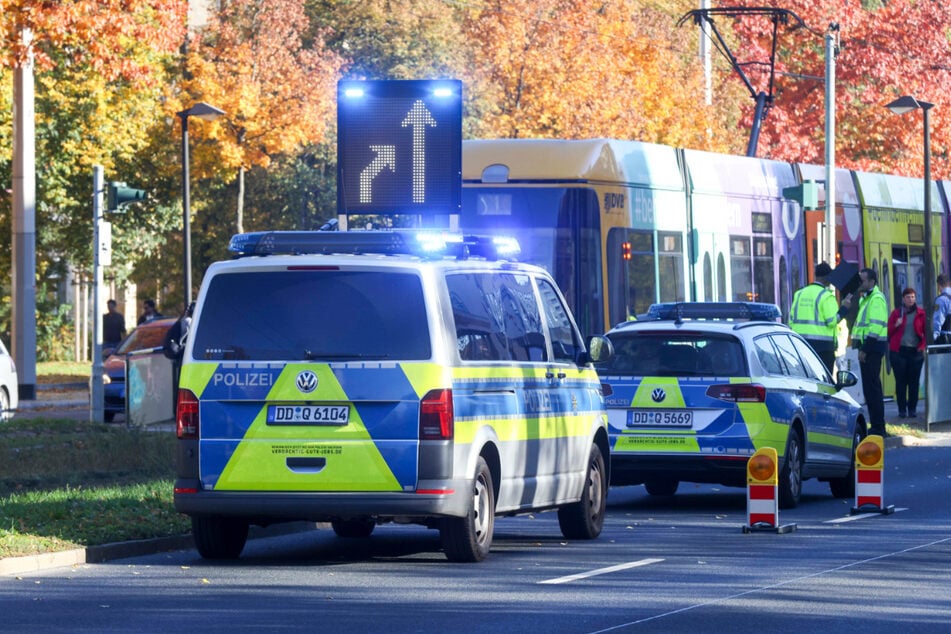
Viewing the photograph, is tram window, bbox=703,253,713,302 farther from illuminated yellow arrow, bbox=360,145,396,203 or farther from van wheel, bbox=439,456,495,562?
van wheel, bbox=439,456,495,562

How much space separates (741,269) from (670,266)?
2996mm

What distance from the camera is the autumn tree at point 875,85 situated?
6644cm

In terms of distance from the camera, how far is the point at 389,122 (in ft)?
60.8

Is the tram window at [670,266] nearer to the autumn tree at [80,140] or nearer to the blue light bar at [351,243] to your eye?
the blue light bar at [351,243]

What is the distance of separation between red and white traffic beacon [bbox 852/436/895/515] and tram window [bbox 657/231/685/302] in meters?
9.12

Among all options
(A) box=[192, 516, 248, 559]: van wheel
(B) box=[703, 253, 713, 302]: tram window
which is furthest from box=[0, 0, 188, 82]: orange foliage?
(A) box=[192, 516, 248, 559]: van wheel

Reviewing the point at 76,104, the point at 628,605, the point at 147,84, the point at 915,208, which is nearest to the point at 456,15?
the point at 76,104

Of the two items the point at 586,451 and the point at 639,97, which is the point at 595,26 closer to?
the point at 639,97

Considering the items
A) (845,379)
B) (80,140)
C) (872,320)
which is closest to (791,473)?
(845,379)

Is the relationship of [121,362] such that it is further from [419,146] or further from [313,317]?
[313,317]

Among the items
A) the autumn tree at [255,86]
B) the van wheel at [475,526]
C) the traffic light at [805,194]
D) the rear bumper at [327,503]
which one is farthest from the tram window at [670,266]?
the autumn tree at [255,86]

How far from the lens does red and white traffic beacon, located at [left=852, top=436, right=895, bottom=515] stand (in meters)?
15.9

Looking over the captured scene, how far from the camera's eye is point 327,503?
39.3ft

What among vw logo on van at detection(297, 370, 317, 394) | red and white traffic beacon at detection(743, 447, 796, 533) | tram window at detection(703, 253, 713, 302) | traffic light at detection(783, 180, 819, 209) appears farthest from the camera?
traffic light at detection(783, 180, 819, 209)
